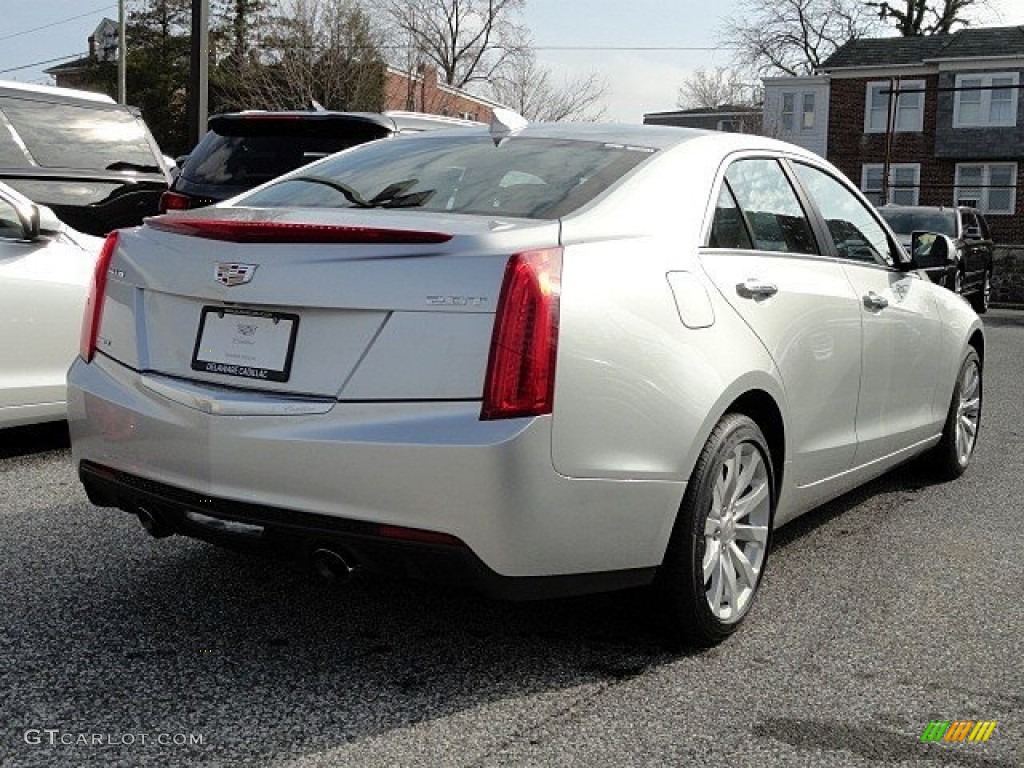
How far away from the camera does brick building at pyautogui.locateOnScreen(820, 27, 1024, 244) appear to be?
4434 centimetres

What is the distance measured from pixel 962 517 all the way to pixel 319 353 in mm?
3585

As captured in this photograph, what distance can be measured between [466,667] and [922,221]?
17.2m

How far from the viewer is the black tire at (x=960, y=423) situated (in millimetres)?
6082

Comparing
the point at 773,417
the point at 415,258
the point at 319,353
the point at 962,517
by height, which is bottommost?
the point at 962,517

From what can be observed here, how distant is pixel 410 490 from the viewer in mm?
3004

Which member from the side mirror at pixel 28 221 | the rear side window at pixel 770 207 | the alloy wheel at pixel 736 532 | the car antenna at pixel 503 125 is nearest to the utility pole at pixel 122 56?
the side mirror at pixel 28 221

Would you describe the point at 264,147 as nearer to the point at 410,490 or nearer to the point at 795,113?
the point at 410,490

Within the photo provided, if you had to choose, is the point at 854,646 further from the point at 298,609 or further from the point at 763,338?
the point at 298,609

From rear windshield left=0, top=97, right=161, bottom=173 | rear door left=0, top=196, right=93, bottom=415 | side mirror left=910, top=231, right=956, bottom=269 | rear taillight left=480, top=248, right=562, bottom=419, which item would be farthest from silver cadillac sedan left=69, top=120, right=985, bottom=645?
rear windshield left=0, top=97, right=161, bottom=173

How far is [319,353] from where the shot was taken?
123 inches

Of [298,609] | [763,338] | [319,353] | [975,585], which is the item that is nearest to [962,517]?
[975,585]

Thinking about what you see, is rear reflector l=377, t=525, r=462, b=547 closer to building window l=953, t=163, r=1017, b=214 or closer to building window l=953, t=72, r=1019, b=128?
building window l=953, t=163, r=1017, b=214

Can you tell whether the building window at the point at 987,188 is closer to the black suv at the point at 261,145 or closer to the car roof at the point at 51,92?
the car roof at the point at 51,92

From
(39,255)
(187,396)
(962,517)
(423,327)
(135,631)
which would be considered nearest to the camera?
(423,327)
